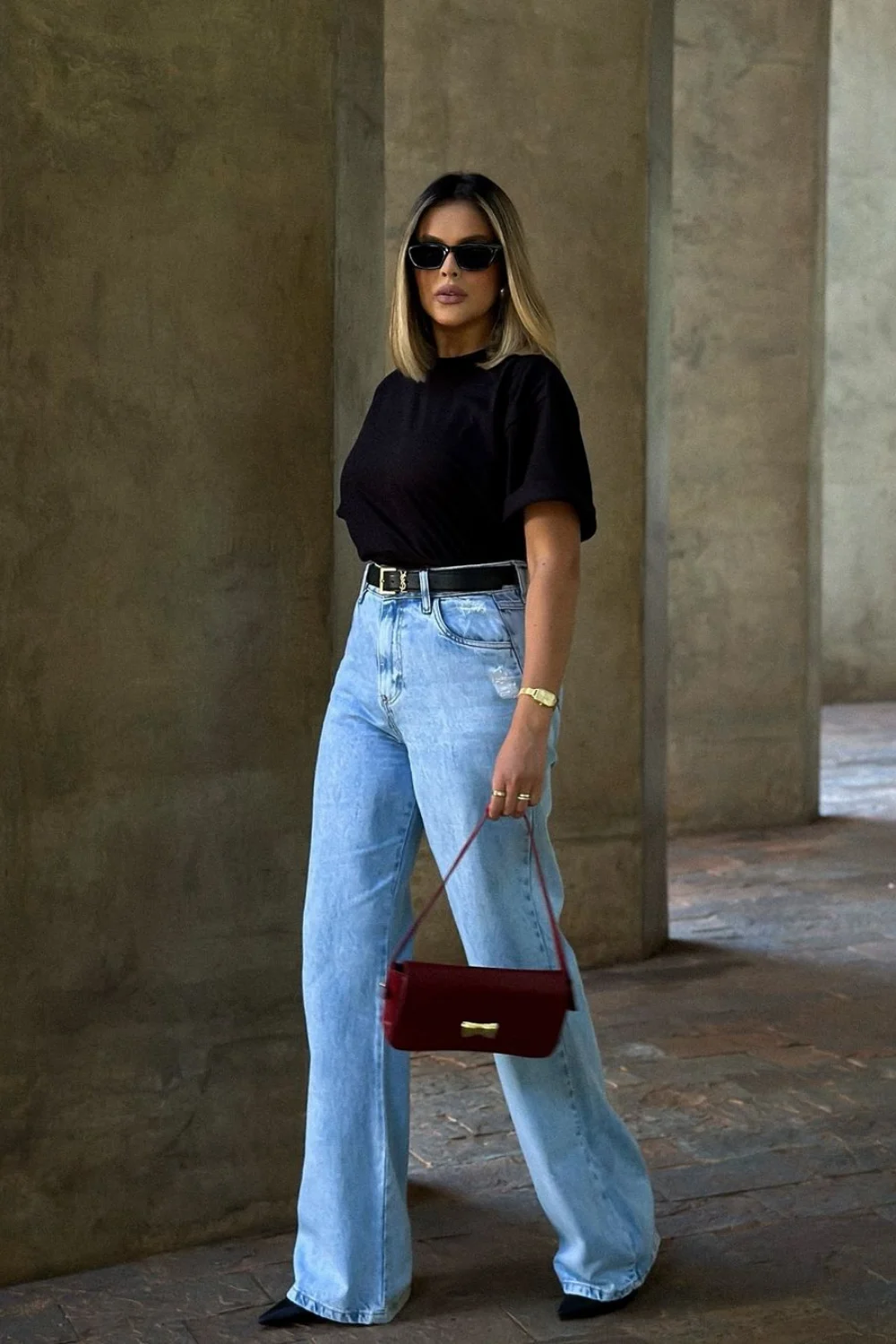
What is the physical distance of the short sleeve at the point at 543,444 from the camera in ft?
10.4

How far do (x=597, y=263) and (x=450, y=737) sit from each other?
11.3 feet

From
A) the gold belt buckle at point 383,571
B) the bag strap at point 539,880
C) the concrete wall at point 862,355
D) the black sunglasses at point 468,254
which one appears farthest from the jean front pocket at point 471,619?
the concrete wall at point 862,355

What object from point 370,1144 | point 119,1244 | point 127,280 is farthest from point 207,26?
point 119,1244

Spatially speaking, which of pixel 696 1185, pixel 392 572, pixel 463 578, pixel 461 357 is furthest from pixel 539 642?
pixel 696 1185

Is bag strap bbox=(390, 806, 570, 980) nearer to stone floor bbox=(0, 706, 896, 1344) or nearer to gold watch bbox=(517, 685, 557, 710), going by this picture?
gold watch bbox=(517, 685, 557, 710)

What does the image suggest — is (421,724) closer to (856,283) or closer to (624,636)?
(624,636)

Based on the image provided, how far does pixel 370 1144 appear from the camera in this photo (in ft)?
11.3

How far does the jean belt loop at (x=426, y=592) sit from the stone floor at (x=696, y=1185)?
1.36 meters

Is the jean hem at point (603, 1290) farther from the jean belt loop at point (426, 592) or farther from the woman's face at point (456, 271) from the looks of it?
the woman's face at point (456, 271)

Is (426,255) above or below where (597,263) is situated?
below

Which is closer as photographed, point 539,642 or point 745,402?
point 539,642

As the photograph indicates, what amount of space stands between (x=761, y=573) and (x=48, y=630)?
6.08m

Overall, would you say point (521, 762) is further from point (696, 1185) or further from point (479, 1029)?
point (696, 1185)

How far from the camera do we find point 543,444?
318 centimetres
